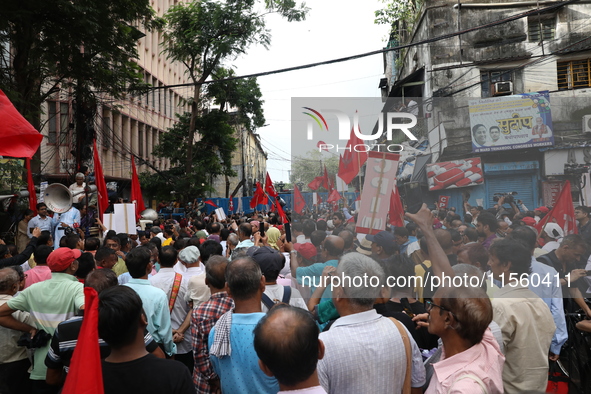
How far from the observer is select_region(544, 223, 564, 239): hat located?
18.6ft

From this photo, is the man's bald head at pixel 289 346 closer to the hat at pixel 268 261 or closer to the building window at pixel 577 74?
the hat at pixel 268 261

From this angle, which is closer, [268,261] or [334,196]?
[268,261]

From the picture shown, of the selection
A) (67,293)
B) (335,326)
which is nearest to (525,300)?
(335,326)

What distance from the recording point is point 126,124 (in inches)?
1193

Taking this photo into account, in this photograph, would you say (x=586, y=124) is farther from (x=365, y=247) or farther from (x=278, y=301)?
(x=278, y=301)

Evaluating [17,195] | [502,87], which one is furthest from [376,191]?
[502,87]

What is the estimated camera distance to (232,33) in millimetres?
23078

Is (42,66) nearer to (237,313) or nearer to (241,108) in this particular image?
(237,313)

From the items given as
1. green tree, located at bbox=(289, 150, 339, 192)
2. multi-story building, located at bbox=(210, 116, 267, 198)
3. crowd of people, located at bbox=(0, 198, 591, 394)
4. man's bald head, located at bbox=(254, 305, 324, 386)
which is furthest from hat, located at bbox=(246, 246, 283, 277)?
multi-story building, located at bbox=(210, 116, 267, 198)

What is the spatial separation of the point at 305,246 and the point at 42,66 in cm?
1020

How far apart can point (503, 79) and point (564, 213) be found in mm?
10930

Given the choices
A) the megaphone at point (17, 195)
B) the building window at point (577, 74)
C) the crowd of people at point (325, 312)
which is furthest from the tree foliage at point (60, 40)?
the building window at point (577, 74)

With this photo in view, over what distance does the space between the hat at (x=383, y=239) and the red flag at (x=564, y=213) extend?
1.92 metres

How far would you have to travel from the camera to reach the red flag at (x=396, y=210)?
15.2 ft
